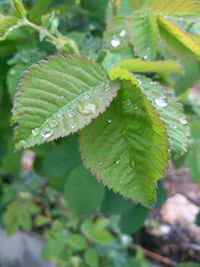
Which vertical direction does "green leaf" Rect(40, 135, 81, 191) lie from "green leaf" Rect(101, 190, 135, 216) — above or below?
above

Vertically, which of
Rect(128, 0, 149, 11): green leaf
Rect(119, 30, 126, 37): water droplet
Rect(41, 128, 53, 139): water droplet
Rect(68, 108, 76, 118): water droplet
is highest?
Rect(128, 0, 149, 11): green leaf

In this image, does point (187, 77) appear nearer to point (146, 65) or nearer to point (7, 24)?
point (146, 65)

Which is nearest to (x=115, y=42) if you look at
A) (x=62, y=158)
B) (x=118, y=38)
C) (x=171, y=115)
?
(x=118, y=38)

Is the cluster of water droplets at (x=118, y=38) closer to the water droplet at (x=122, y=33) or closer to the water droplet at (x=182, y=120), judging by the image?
the water droplet at (x=122, y=33)

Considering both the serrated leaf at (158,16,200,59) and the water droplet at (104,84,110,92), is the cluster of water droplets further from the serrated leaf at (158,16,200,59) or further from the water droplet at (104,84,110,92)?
the water droplet at (104,84,110,92)

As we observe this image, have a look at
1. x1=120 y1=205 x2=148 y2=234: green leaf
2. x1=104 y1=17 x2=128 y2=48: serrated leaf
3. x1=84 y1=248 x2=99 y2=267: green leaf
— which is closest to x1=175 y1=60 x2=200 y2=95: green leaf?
x1=104 y1=17 x2=128 y2=48: serrated leaf

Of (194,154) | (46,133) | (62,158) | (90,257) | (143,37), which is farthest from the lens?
(90,257)

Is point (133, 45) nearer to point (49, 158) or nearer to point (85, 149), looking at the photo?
point (85, 149)

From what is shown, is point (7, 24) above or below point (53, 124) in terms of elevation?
above
